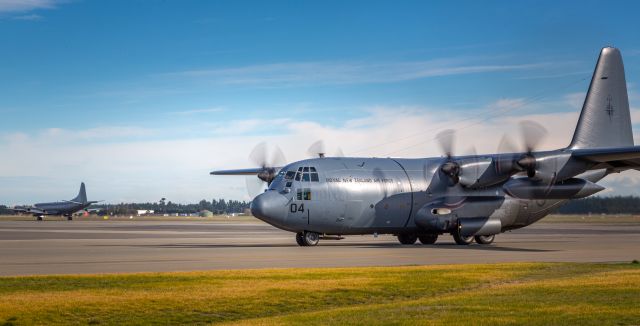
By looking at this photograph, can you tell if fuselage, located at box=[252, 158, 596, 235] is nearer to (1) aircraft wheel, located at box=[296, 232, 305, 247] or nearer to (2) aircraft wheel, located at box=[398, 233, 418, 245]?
(1) aircraft wheel, located at box=[296, 232, 305, 247]

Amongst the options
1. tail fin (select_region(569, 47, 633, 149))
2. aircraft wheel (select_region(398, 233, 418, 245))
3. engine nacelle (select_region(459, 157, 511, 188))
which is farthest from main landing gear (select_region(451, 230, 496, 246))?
tail fin (select_region(569, 47, 633, 149))

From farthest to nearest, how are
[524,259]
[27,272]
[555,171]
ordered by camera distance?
1. [555,171]
2. [524,259]
3. [27,272]

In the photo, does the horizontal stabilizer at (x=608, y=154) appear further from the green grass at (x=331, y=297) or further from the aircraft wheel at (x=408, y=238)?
the green grass at (x=331, y=297)

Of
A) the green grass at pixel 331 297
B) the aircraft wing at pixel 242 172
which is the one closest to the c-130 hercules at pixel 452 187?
the aircraft wing at pixel 242 172

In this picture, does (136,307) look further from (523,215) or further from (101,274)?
(523,215)

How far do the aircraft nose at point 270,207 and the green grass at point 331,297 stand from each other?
1392cm

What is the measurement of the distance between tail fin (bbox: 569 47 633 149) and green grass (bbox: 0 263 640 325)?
2216cm

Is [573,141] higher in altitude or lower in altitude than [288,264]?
higher

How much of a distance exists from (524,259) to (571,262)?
2.39 m

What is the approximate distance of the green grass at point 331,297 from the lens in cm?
1411

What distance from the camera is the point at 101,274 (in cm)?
2145

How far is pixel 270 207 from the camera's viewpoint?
120 ft

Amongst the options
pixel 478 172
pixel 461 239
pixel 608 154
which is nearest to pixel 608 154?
pixel 608 154

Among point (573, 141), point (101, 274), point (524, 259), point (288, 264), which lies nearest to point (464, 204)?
point (573, 141)
